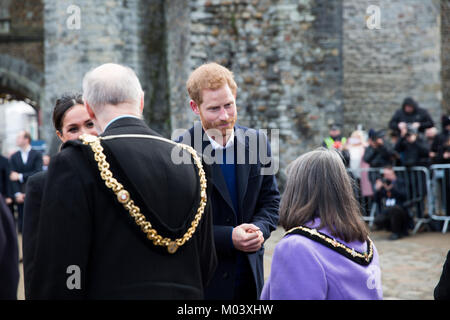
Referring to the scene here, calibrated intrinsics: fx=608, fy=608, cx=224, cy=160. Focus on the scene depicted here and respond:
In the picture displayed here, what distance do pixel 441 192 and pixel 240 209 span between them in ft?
24.3

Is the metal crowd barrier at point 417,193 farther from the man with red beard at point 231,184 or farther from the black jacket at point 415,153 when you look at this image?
the man with red beard at point 231,184

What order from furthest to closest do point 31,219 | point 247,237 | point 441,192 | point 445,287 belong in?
point 441,192 → point 247,237 → point 31,219 → point 445,287

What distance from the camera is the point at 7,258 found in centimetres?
225

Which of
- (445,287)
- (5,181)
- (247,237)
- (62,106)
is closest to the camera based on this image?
(445,287)

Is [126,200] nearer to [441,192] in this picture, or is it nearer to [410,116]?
[441,192]

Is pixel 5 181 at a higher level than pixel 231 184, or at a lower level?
lower

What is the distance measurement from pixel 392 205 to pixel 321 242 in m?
7.55

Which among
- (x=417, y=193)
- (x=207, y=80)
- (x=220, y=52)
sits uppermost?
(x=220, y=52)

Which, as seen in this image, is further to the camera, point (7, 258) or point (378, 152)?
point (378, 152)

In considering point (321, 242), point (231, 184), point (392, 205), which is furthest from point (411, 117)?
point (321, 242)

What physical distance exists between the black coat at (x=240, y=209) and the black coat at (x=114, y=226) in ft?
2.56

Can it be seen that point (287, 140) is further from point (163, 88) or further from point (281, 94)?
point (163, 88)

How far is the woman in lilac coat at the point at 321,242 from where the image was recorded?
2.26 m

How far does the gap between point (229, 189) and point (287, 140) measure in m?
8.90
